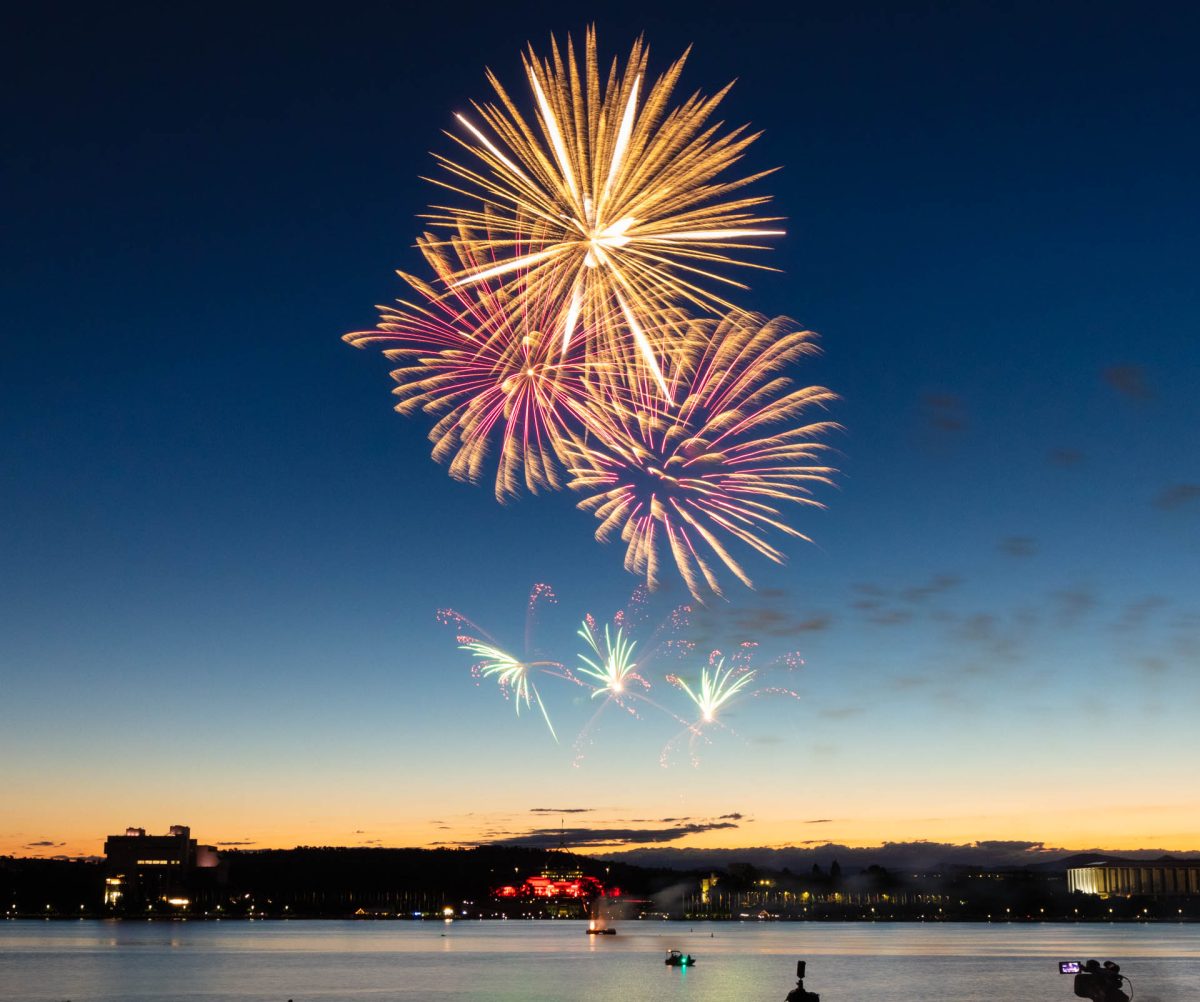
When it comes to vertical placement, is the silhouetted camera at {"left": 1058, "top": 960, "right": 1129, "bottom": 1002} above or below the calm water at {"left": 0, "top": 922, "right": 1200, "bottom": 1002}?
above

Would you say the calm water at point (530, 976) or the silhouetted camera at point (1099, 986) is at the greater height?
the silhouetted camera at point (1099, 986)

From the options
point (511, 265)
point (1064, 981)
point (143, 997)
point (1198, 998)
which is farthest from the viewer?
point (1064, 981)

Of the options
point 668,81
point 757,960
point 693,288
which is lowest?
point 757,960

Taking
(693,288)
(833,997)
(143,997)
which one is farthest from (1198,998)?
(693,288)

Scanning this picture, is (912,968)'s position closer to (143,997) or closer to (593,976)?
(593,976)

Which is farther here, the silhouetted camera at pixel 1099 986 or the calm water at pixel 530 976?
the calm water at pixel 530 976

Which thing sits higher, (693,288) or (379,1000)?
(693,288)

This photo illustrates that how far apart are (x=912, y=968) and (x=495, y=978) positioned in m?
56.1

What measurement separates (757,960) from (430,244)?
163 m

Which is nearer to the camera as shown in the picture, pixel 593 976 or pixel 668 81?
pixel 668 81

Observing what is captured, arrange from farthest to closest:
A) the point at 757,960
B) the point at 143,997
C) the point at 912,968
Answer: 1. the point at 757,960
2. the point at 912,968
3. the point at 143,997

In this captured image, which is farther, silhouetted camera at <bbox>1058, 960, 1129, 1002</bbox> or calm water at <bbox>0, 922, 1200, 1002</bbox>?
calm water at <bbox>0, 922, 1200, 1002</bbox>

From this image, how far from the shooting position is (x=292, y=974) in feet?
450

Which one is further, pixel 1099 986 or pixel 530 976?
pixel 530 976
